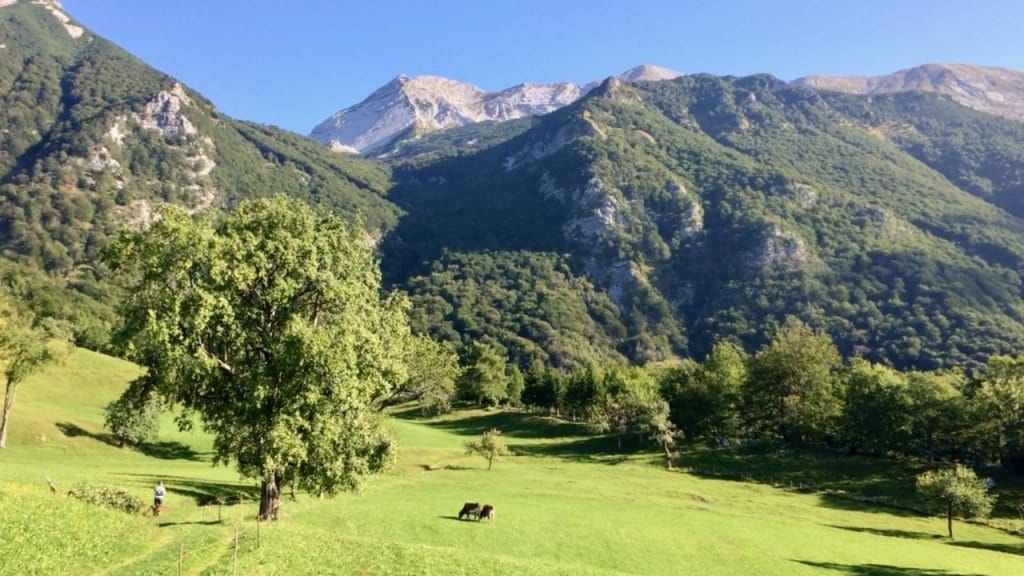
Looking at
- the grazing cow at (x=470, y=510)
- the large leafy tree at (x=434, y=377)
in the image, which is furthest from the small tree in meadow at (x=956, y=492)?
the large leafy tree at (x=434, y=377)

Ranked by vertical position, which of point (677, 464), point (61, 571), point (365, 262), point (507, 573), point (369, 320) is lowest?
point (677, 464)

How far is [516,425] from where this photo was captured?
132 metres

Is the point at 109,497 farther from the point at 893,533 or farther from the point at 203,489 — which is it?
the point at 893,533

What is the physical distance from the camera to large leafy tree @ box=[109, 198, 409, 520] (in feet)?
101

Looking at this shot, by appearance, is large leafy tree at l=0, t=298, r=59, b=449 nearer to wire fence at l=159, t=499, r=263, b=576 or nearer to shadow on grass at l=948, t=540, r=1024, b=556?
wire fence at l=159, t=499, r=263, b=576

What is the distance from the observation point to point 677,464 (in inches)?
3730

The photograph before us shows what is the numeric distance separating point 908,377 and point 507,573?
101876 mm

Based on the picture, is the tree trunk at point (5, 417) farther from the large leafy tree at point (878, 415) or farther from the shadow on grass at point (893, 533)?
the large leafy tree at point (878, 415)

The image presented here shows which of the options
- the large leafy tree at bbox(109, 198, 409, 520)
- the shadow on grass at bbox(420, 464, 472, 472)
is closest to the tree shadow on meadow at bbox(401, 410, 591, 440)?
the shadow on grass at bbox(420, 464, 472, 472)

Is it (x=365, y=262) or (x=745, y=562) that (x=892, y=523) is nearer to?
(x=745, y=562)

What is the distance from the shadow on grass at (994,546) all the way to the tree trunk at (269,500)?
202 feet

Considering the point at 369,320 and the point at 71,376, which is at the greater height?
the point at 369,320

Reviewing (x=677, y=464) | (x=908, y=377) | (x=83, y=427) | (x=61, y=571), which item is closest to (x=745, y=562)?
(x=61, y=571)

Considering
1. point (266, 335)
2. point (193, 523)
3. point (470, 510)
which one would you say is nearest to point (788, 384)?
point (470, 510)
